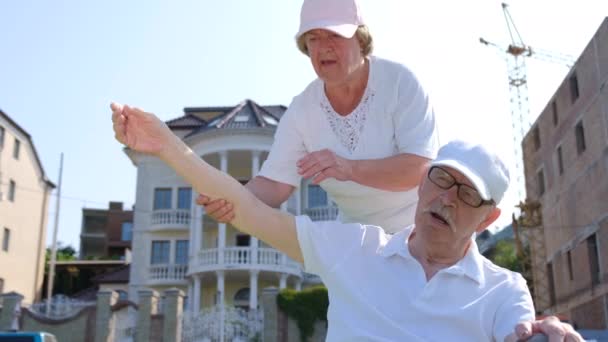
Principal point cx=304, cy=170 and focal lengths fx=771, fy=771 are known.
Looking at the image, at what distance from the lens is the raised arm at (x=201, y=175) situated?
8.54ft

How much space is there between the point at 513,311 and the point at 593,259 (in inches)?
1355

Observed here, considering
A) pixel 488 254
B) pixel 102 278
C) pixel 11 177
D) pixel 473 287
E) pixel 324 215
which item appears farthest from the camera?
pixel 488 254

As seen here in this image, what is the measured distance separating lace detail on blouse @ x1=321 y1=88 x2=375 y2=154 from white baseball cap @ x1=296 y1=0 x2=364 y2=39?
14.6 inches

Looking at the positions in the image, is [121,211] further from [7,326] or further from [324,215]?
[7,326]

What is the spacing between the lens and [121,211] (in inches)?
2638

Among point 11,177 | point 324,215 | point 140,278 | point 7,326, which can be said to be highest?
point 11,177

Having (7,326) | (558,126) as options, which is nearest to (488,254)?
(558,126)

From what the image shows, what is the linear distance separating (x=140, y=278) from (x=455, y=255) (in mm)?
34615

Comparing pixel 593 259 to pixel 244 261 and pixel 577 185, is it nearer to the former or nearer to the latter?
pixel 577 185

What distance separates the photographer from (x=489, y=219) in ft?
8.41

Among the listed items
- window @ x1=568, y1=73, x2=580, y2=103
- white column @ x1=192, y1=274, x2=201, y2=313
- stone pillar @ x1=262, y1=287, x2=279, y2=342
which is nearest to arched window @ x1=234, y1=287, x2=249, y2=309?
white column @ x1=192, y1=274, x2=201, y2=313

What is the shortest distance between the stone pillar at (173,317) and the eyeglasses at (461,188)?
23946 mm

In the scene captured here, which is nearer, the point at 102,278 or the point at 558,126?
the point at 558,126

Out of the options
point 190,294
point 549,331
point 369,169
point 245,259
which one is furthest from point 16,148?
point 549,331
